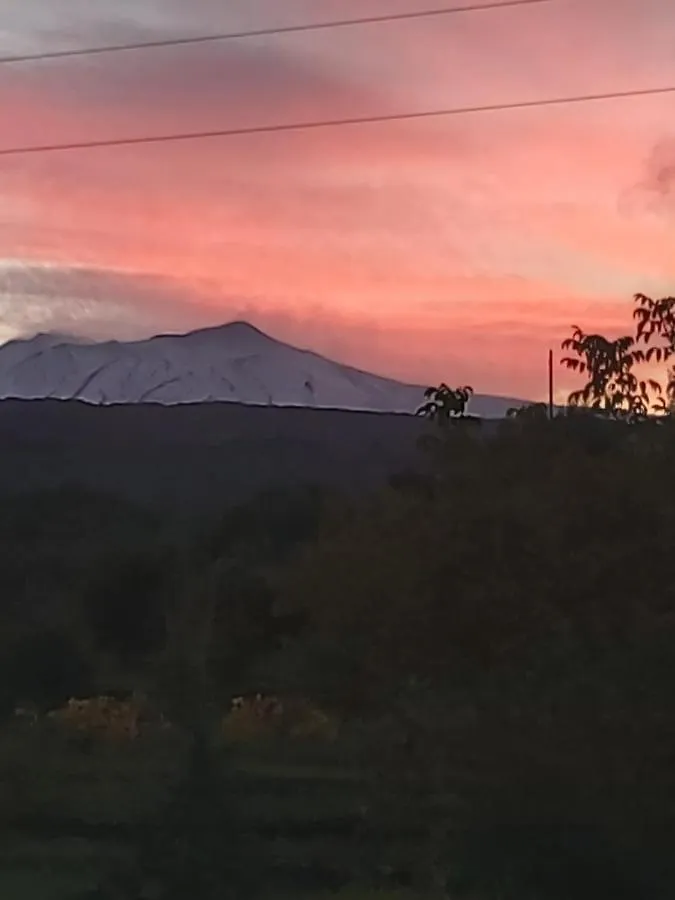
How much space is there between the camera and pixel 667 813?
43.5ft

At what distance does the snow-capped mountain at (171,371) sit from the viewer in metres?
63.1

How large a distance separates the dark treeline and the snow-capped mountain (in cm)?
4022

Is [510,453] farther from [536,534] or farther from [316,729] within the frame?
[316,729]

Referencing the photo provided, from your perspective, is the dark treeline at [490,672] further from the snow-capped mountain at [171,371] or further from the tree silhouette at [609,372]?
the snow-capped mountain at [171,371]

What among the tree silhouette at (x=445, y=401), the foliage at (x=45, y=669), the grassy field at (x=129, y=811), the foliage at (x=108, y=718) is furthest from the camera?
the foliage at (x=45, y=669)

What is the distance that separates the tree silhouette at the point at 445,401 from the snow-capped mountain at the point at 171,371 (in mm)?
30682

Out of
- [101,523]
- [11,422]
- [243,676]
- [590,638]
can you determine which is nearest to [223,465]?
[11,422]

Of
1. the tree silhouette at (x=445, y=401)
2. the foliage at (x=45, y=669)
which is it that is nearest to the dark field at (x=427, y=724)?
the tree silhouette at (x=445, y=401)

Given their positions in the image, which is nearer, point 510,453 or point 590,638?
point 590,638

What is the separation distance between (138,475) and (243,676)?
153 feet

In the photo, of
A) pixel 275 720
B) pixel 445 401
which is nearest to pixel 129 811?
pixel 275 720

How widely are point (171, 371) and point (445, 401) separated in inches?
1745

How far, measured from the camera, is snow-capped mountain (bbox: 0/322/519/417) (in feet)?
207

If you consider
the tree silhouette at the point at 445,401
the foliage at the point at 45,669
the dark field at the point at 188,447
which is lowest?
the foliage at the point at 45,669
